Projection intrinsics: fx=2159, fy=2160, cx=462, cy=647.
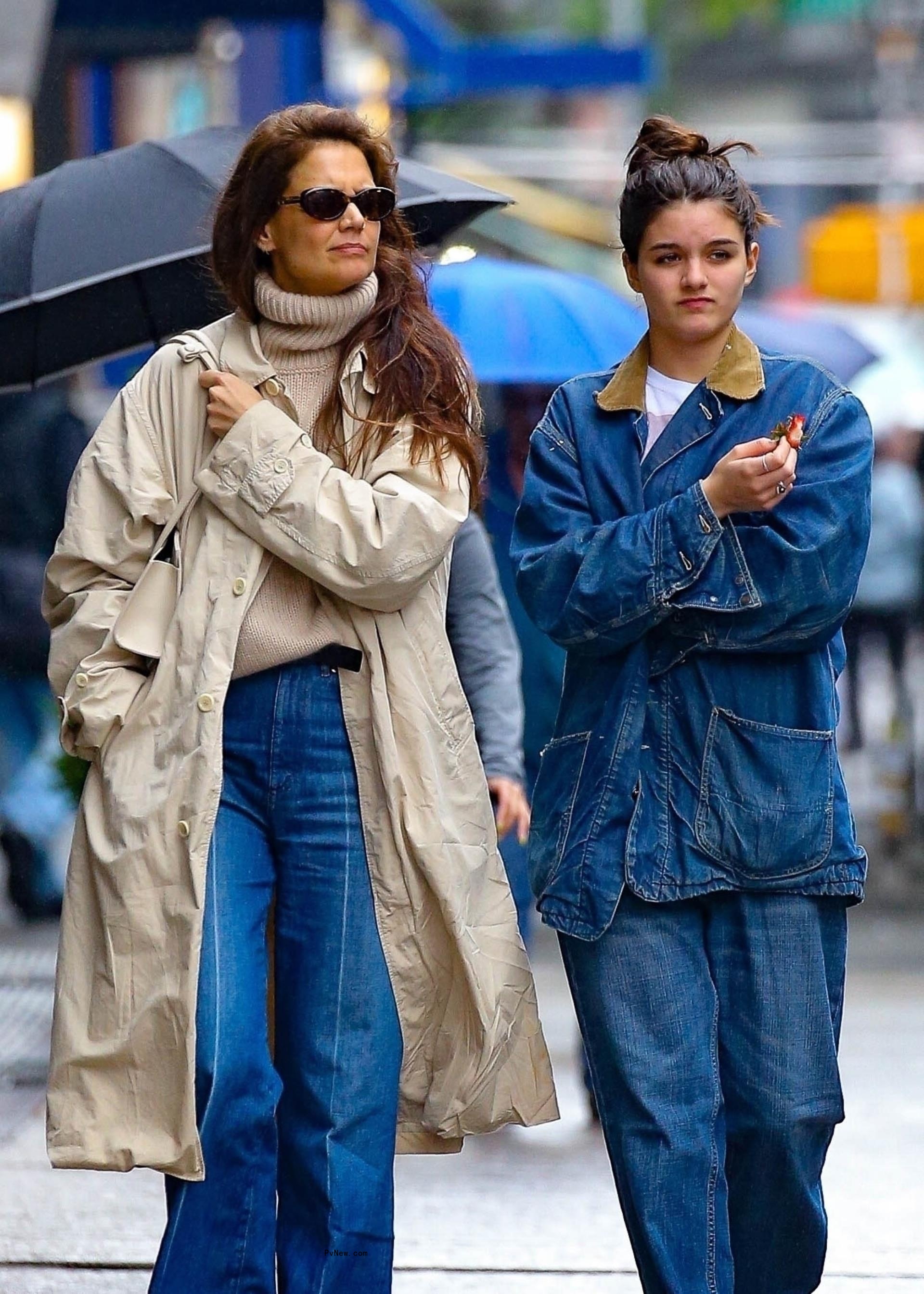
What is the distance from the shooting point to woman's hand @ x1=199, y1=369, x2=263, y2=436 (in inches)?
131

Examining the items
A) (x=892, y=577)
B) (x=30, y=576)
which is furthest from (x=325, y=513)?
(x=892, y=577)

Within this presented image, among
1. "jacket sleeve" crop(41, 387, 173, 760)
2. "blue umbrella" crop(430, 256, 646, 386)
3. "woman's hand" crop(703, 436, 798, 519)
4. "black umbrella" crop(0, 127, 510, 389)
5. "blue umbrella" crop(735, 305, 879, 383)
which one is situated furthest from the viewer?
"blue umbrella" crop(735, 305, 879, 383)

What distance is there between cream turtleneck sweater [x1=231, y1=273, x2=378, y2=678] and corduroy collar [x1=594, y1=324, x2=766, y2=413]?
0.42 metres

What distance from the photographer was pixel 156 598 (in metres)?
3.37

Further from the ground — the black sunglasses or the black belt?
the black sunglasses

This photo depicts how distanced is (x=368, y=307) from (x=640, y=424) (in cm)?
47

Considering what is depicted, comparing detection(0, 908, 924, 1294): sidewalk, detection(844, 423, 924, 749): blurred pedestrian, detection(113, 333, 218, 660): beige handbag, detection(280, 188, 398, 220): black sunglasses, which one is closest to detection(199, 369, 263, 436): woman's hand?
detection(113, 333, 218, 660): beige handbag

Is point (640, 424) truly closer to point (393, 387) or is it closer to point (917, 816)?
point (393, 387)

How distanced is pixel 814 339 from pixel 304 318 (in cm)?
603

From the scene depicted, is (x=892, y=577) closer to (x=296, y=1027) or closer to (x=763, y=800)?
(x=763, y=800)

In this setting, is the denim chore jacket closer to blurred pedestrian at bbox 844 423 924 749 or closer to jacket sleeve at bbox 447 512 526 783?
jacket sleeve at bbox 447 512 526 783

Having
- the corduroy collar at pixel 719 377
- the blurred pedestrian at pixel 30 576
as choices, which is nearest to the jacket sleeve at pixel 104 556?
the corduroy collar at pixel 719 377

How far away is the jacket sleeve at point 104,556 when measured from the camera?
335cm

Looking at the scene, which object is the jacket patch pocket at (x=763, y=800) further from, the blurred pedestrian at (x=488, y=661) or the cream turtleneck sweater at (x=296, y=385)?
the blurred pedestrian at (x=488, y=661)
